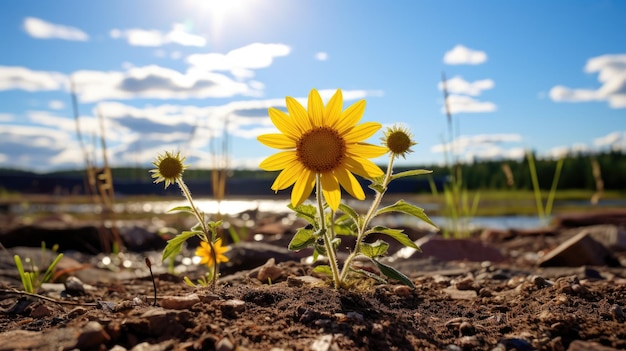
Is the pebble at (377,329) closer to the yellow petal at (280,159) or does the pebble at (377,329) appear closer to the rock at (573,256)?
the yellow petal at (280,159)

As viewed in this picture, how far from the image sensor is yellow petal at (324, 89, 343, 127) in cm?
265

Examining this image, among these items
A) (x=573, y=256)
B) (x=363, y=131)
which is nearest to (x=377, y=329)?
(x=363, y=131)

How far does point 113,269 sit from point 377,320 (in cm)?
384

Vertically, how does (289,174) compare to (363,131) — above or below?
below

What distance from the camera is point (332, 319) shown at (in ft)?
7.58

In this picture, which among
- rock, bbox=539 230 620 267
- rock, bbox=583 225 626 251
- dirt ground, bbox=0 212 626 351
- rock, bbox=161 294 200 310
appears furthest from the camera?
rock, bbox=583 225 626 251

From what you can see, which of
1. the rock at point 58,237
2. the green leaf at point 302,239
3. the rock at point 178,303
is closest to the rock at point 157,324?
the rock at point 178,303

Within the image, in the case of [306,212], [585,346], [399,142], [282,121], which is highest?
[282,121]

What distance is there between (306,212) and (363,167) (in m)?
0.39

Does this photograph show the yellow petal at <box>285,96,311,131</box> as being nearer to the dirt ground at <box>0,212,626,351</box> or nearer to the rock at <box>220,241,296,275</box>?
the dirt ground at <box>0,212,626,351</box>

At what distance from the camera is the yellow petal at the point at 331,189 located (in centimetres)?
262

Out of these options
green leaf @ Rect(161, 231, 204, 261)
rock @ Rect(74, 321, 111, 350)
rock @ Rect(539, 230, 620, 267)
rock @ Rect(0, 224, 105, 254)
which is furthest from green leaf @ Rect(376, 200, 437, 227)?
rock @ Rect(0, 224, 105, 254)

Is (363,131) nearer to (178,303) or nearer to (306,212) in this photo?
(306,212)

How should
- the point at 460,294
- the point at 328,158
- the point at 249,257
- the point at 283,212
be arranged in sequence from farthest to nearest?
the point at 283,212 → the point at 249,257 → the point at 460,294 → the point at 328,158
